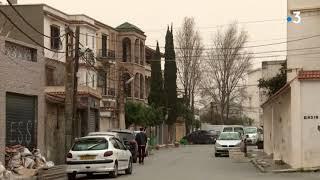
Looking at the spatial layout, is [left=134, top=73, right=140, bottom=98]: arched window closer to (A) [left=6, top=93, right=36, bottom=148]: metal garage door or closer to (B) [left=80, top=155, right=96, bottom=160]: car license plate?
(A) [left=6, top=93, right=36, bottom=148]: metal garage door

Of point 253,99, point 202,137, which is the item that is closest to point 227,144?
point 202,137

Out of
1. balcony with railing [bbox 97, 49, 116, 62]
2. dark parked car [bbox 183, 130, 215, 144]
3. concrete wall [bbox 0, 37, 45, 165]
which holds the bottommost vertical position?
dark parked car [bbox 183, 130, 215, 144]

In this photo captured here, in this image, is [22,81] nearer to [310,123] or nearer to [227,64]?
[310,123]

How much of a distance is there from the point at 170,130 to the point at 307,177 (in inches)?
2057

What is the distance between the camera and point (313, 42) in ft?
124

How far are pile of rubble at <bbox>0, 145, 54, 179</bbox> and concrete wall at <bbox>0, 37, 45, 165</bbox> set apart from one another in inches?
17.7

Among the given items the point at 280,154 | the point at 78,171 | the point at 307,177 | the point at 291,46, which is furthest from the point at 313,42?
the point at 78,171

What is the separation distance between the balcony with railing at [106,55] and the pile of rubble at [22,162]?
3451cm

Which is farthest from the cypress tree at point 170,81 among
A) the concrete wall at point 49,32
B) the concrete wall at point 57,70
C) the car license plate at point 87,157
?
the car license plate at point 87,157

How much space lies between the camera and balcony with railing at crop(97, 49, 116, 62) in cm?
5875

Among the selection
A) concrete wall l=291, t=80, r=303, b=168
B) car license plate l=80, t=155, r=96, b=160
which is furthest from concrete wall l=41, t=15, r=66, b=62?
concrete wall l=291, t=80, r=303, b=168

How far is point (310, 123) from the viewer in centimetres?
2403

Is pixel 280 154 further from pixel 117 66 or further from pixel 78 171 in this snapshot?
pixel 117 66

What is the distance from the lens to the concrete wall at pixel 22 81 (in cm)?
2281
